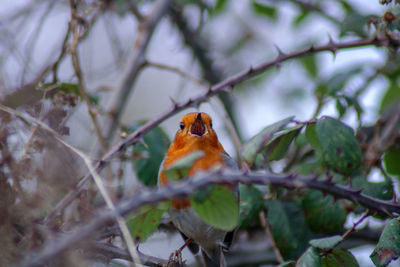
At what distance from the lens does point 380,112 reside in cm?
367

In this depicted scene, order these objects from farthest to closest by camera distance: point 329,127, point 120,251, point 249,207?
point 249,207 → point 329,127 → point 120,251

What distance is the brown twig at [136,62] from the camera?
119 inches

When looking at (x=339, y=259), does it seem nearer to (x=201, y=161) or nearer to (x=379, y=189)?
(x=379, y=189)

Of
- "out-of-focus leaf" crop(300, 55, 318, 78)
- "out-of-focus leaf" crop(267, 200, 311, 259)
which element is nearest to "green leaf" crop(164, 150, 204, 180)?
"out-of-focus leaf" crop(267, 200, 311, 259)

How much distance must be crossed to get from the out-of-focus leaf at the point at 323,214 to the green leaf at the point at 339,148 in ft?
1.84

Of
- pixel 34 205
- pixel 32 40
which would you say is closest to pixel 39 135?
pixel 34 205

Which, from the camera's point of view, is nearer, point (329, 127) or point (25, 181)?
point (25, 181)

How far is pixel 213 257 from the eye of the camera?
2.93 meters

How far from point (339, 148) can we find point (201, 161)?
2.83 feet

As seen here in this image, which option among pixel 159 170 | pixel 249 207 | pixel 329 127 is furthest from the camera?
pixel 159 170

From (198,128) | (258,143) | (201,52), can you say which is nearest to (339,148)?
(258,143)

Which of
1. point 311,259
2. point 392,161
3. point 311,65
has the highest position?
point 311,65

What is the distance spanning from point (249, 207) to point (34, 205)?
45.9 inches

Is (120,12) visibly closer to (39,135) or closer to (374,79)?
(39,135)
